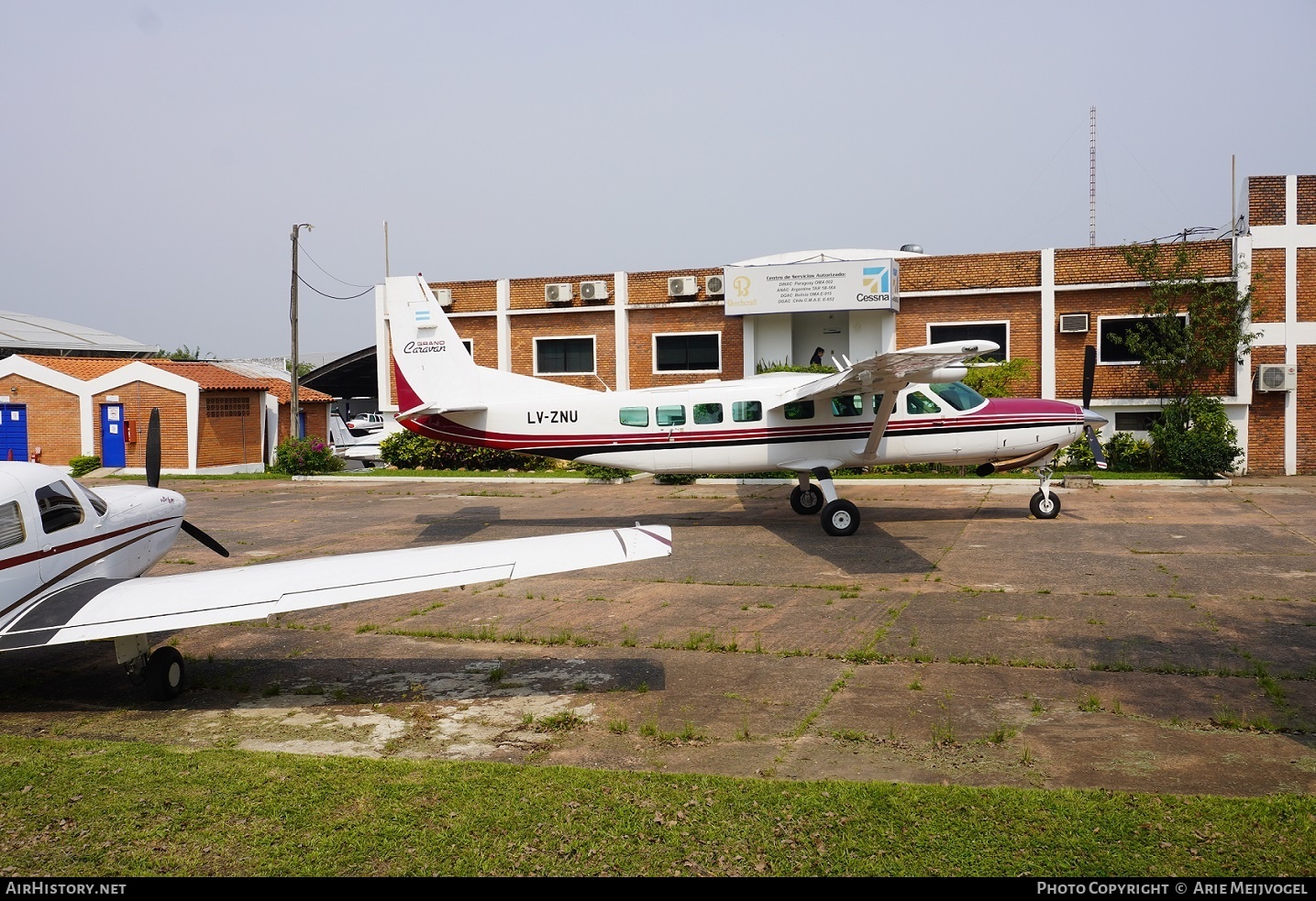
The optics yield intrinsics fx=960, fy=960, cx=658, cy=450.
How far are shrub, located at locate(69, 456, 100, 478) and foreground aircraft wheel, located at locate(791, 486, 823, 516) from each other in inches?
860

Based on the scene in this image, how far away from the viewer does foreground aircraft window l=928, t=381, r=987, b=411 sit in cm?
1670

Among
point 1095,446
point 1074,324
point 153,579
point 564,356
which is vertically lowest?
point 153,579

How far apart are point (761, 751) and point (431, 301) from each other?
12.5 m

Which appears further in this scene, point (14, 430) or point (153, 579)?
point (14, 430)

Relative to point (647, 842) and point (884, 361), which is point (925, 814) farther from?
point (884, 361)

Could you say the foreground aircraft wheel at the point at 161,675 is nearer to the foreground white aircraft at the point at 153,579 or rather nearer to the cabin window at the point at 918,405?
the foreground white aircraft at the point at 153,579

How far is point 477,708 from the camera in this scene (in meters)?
7.49

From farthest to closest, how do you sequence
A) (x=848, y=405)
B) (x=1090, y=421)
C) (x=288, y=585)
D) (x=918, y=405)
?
1. (x=1090, y=421)
2. (x=918, y=405)
3. (x=848, y=405)
4. (x=288, y=585)

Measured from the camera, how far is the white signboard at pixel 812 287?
27094 mm

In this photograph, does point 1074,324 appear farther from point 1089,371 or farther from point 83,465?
point 83,465

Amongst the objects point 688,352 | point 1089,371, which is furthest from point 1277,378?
point 688,352

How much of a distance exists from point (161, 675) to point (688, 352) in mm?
23066

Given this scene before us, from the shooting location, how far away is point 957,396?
55.2ft

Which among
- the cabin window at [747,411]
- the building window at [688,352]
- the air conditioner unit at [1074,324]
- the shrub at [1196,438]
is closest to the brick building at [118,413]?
the building window at [688,352]
